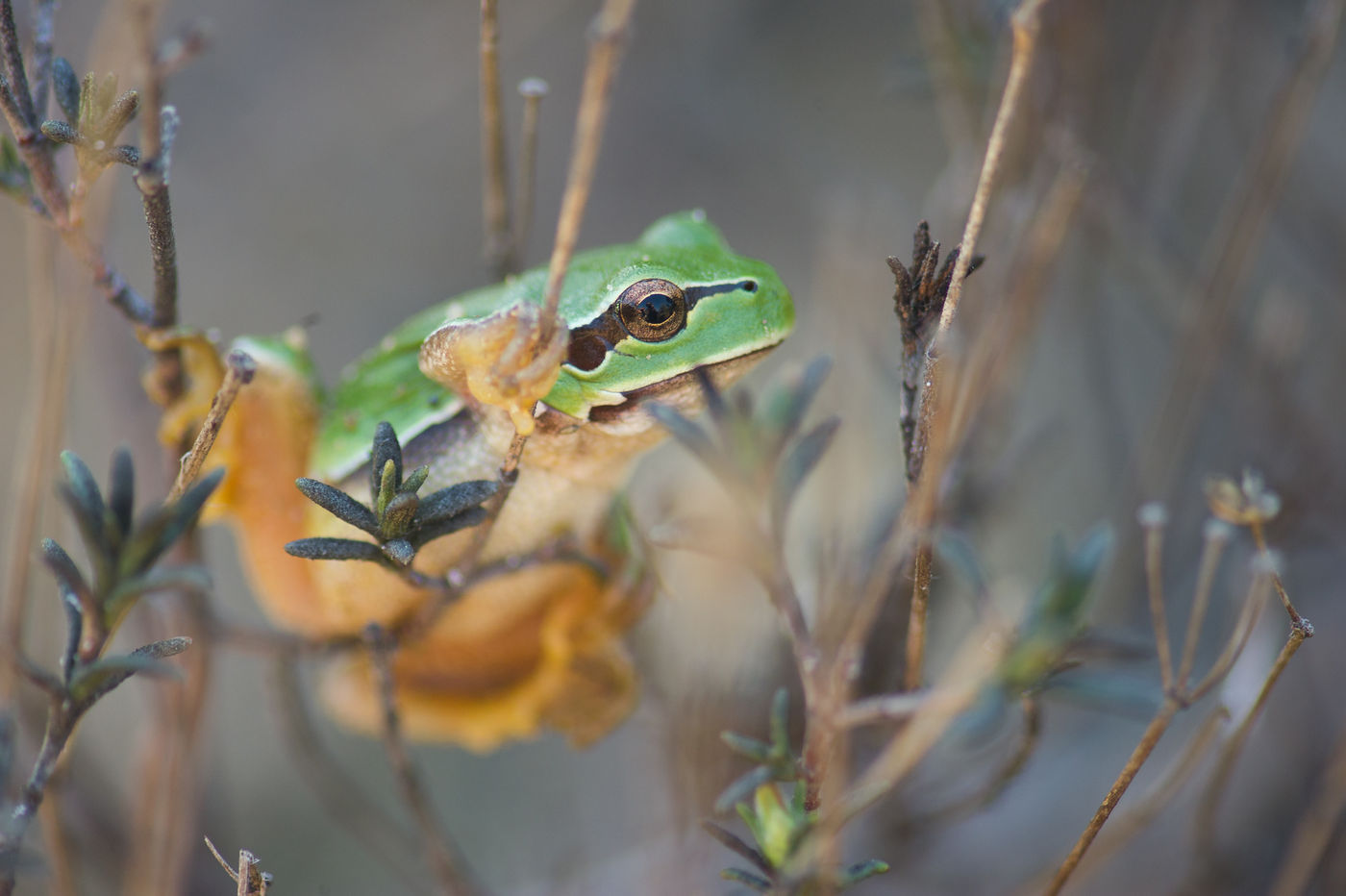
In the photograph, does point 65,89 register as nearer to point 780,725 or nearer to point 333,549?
point 333,549

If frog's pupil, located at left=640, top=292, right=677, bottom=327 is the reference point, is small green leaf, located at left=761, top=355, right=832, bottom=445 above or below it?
below

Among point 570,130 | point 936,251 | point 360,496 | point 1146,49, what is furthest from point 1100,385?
point 570,130

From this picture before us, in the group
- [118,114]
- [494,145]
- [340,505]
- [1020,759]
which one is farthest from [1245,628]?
[118,114]

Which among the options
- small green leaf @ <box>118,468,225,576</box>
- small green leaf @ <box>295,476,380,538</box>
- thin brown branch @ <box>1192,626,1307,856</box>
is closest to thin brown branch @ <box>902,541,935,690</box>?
thin brown branch @ <box>1192,626,1307,856</box>

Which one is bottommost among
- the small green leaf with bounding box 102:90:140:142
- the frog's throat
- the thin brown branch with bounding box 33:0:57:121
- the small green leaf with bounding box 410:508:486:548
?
the small green leaf with bounding box 410:508:486:548

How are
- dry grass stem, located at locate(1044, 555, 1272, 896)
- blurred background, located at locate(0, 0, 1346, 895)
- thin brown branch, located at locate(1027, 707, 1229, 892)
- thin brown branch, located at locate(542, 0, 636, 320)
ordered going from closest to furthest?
thin brown branch, located at locate(542, 0, 636, 320) < dry grass stem, located at locate(1044, 555, 1272, 896) < thin brown branch, located at locate(1027, 707, 1229, 892) < blurred background, located at locate(0, 0, 1346, 895)

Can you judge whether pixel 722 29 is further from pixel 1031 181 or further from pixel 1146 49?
pixel 1031 181

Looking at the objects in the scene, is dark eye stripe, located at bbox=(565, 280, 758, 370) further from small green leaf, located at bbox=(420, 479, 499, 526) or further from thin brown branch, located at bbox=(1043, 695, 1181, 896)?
thin brown branch, located at bbox=(1043, 695, 1181, 896)

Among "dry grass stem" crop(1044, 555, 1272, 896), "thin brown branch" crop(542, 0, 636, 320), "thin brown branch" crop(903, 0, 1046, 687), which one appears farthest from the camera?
"dry grass stem" crop(1044, 555, 1272, 896)
